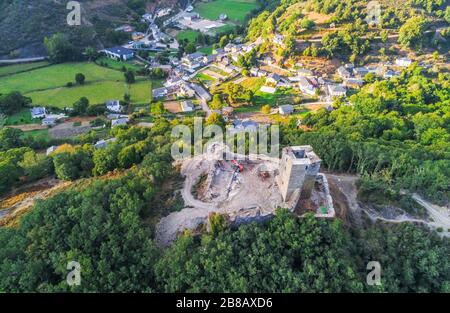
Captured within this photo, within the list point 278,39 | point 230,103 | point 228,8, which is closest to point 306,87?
point 230,103

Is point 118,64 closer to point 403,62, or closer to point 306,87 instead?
point 306,87

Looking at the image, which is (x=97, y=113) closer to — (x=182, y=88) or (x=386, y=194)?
(x=182, y=88)

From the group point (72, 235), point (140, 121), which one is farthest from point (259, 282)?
point (140, 121)

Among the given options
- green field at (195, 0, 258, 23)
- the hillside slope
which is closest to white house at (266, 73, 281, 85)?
green field at (195, 0, 258, 23)

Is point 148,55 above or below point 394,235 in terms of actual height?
above

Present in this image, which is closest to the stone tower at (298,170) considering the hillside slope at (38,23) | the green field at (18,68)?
the green field at (18,68)
